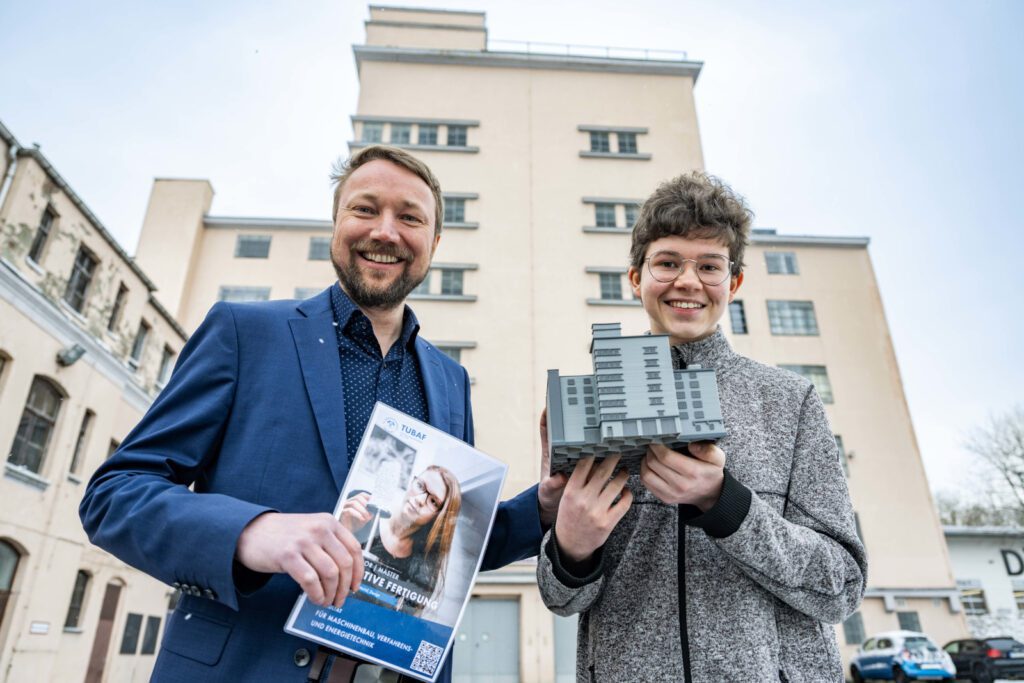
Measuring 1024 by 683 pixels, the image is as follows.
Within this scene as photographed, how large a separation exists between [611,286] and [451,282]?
6116mm

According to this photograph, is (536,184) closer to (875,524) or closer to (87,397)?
(87,397)

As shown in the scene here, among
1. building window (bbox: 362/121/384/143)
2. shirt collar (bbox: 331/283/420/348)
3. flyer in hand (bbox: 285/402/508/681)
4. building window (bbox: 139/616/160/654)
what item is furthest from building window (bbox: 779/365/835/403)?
flyer in hand (bbox: 285/402/508/681)

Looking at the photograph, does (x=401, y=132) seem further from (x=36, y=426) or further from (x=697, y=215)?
(x=697, y=215)

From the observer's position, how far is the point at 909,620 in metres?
24.6

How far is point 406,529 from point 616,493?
0.58 meters

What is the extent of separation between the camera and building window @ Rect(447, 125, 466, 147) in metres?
25.9

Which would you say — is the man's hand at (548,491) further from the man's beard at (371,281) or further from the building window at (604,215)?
the building window at (604,215)

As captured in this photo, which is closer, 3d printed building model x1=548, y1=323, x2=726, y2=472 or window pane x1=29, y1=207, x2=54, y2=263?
3d printed building model x1=548, y1=323, x2=726, y2=472

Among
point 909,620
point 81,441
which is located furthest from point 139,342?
point 909,620

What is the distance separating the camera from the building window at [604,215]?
25047 mm

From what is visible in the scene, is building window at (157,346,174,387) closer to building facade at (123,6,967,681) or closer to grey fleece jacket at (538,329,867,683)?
building facade at (123,6,967,681)

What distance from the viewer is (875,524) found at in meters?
26.2

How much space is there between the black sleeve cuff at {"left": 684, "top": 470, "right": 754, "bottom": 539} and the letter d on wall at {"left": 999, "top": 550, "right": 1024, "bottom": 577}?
34.8 m

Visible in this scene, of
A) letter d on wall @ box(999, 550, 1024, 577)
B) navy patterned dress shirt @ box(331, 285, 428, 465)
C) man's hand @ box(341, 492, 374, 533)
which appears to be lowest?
man's hand @ box(341, 492, 374, 533)
